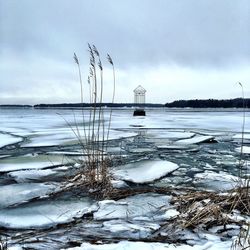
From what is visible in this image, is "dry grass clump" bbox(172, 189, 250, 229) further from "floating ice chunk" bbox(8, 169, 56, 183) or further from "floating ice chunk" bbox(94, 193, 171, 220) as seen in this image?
"floating ice chunk" bbox(8, 169, 56, 183)

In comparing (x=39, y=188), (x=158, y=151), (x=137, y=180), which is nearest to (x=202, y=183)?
(x=137, y=180)

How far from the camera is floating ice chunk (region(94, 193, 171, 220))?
7.43 ft

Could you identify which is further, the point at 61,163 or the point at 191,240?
the point at 61,163

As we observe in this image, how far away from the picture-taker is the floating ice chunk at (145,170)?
11.1ft

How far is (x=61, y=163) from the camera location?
4105 millimetres

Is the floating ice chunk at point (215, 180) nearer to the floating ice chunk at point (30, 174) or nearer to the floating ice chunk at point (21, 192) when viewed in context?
the floating ice chunk at point (21, 192)

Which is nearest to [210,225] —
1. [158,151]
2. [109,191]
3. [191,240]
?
[191,240]

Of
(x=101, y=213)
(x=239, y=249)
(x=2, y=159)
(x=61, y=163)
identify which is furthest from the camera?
(x=2, y=159)

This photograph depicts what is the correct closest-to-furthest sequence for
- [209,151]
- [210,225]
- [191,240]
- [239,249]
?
[239,249]
[191,240]
[210,225]
[209,151]

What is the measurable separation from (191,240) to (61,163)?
2.58m

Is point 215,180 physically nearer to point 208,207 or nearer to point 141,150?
point 208,207

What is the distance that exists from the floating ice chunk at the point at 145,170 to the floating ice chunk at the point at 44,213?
844 millimetres

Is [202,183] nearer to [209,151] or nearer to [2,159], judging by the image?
[209,151]

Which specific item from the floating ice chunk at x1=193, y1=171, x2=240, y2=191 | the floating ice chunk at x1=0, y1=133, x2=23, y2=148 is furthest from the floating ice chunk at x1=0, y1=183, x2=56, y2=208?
the floating ice chunk at x1=0, y1=133, x2=23, y2=148
